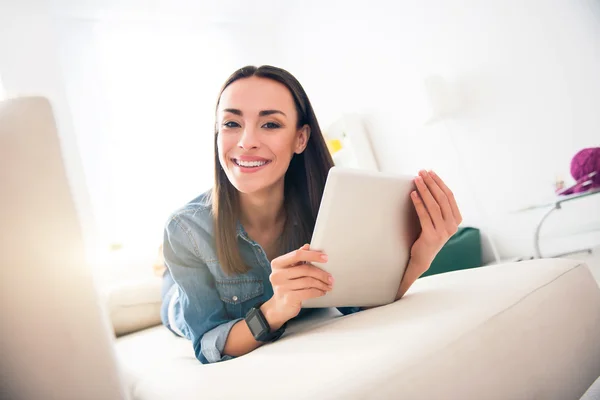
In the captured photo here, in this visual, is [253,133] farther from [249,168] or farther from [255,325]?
[255,325]

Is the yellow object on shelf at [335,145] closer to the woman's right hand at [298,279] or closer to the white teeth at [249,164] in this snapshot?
the white teeth at [249,164]

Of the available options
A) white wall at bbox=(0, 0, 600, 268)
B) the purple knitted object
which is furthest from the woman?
the purple knitted object

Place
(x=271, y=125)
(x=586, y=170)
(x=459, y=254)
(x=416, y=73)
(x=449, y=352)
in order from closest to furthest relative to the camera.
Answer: (x=449, y=352) → (x=271, y=125) → (x=586, y=170) → (x=459, y=254) → (x=416, y=73)

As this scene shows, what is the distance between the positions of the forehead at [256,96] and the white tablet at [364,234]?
1.41 feet

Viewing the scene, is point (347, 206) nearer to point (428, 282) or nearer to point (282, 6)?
point (428, 282)

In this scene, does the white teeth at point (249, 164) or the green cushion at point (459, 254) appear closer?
the white teeth at point (249, 164)

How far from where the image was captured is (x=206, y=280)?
0.80 m

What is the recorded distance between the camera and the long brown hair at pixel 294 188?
860 millimetres

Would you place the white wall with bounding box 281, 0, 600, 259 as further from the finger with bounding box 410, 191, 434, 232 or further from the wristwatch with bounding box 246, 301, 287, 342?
the wristwatch with bounding box 246, 301, 287, 342

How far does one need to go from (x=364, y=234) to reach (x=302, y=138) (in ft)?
1.66

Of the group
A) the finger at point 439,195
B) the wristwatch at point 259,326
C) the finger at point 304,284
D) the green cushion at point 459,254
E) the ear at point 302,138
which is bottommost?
the green cushion at point 459,254

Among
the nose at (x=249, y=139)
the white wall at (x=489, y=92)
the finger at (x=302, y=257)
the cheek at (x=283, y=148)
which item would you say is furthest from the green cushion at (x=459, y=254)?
the finger at (x=302, y=257)

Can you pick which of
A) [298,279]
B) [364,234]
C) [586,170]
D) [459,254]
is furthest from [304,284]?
[459,254]

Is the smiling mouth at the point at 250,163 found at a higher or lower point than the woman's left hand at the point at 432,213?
higher
